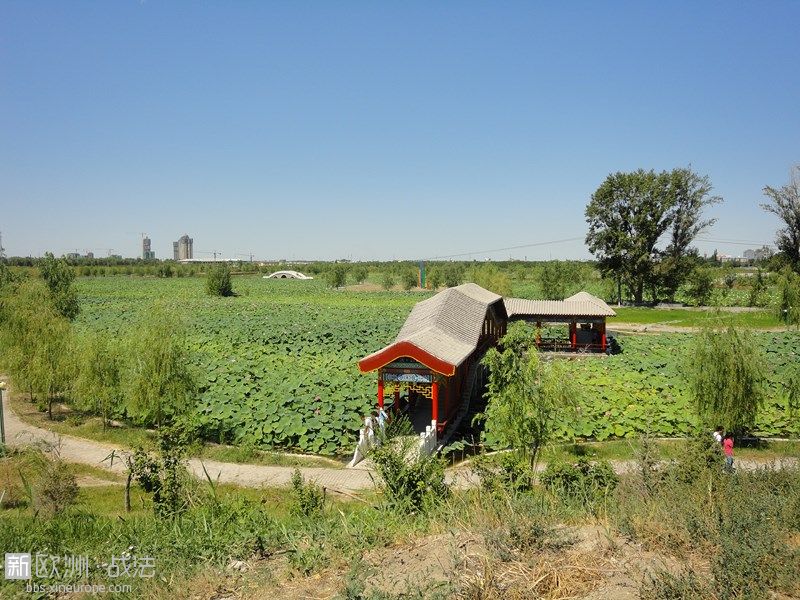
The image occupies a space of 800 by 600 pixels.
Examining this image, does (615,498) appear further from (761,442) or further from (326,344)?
(326,344)

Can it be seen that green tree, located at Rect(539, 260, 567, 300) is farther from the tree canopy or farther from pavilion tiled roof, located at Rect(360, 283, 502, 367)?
pavilion tiled roof, located at Rect(360, 283, 502, 367)

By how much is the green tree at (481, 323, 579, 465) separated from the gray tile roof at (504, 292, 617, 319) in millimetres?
18004

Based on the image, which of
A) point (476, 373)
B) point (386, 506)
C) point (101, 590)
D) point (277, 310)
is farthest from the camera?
point (277, 310)

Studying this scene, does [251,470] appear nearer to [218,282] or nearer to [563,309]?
[563,309]

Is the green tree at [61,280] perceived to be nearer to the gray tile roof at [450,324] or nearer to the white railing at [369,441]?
the gray tile roof at [450,324]

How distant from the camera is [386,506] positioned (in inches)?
333

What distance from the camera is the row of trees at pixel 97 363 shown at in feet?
51.5

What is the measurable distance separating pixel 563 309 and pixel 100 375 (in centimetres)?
2152

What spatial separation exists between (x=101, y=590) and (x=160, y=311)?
36.7 ft

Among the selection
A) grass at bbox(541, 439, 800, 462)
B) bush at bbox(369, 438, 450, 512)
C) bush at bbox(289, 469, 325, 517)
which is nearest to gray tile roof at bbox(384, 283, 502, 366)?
grass at bbox(541, 439, 800, 462)

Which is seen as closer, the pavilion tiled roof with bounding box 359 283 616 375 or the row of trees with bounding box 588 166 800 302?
the pavilion tiled roof with bounding box 359 283 616 375

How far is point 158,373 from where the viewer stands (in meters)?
15.6

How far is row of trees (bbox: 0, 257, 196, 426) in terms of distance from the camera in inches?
618

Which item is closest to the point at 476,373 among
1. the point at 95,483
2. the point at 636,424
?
the point at 636,424
